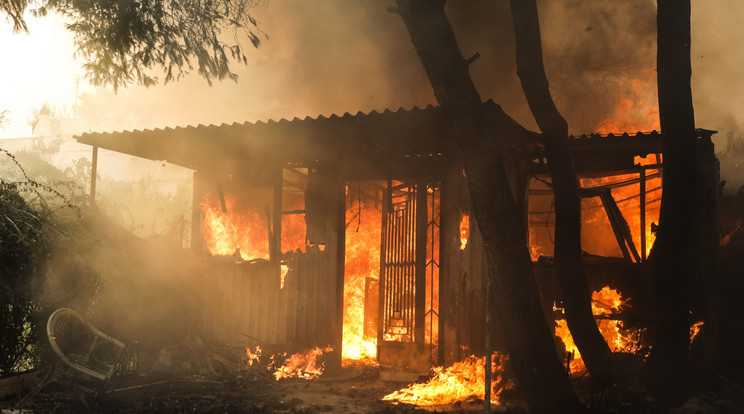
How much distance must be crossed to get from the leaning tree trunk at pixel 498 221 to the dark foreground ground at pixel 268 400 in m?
1.34

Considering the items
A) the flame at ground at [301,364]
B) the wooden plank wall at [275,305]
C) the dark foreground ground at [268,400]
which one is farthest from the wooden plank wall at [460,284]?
the flame at ground at [301,364]

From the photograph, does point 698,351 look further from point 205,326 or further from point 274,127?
point 205,326

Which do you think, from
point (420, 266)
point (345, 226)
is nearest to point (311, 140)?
point (345, 226)

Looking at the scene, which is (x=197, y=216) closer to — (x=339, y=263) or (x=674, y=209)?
(x=339, y=263)

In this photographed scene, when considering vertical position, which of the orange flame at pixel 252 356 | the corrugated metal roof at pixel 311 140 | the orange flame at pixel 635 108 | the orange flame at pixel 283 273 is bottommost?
the orange flame at pixel 252 356

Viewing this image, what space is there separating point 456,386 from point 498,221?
404 cm

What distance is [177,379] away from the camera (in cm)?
880

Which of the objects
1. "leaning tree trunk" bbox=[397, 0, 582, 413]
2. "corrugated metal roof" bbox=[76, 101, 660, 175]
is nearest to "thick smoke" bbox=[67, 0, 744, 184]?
"corrugated metal roof" bbox=[76, 101, 660, 175]

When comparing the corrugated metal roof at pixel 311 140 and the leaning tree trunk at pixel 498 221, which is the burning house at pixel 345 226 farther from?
the leaning tree trunk at pixel 498 221

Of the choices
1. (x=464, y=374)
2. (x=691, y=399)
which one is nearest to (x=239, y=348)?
(x=464, y=374)

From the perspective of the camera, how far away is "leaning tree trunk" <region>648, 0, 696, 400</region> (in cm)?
693

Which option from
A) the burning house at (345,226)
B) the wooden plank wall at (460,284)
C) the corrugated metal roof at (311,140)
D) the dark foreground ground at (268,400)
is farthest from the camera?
the wooden plank wall at (460,284)

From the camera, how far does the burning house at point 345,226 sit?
9.12 m

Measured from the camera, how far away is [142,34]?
8.15m
